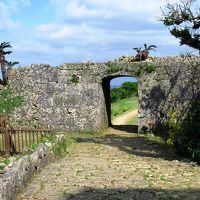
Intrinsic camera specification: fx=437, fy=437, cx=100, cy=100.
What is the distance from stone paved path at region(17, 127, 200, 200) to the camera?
768 centimetres

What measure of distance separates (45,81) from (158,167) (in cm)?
922

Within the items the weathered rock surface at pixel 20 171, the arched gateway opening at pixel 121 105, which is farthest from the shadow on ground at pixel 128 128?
the weathered rock surface at pixel 20 171

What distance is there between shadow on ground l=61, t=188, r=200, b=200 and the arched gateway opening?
10.6 meters

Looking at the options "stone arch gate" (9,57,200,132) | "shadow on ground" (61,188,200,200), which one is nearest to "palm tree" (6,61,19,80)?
"stone arch gate" (9,57,200,132)

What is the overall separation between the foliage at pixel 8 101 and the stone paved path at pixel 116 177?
5894mm

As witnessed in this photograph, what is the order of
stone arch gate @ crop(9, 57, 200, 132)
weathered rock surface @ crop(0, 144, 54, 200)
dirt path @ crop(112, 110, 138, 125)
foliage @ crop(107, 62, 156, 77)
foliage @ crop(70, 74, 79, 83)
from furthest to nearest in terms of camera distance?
dirt path @ crop(112, 110, 138, 125)
foliage @ crop(70, 74, 79, 83)
foliage @ crop(107, 62, 156, 77)
stone arch gate @ crop(9, 57, 200, 132)
weathered rock surface @ crop(0, 144, 54, 200)

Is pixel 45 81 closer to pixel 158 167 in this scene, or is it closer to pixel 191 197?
pixel 158 167

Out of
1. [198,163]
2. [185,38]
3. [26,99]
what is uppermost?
[185,38]

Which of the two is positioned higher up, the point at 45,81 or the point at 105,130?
the point at 45,81

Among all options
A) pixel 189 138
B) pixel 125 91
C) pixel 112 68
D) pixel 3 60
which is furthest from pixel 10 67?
pixel 125 91

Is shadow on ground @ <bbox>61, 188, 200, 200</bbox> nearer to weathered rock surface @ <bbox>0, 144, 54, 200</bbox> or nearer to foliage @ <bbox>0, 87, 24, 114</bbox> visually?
weathered rock surface @ <bbox>0, 144, 54, 200</bbox>

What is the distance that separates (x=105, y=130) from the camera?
62.5 feet

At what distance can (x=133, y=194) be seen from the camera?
7648mm

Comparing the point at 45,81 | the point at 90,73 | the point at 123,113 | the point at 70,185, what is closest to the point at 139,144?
the point at 90,73
